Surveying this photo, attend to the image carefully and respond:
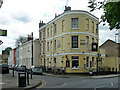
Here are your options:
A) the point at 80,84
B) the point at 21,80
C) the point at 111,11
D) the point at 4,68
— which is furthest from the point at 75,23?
the point at 111,11

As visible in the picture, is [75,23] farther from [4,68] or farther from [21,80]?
[21,80]

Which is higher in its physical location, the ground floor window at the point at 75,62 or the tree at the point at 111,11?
the tree at the point at 111,11

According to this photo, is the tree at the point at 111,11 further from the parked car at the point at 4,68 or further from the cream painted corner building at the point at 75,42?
the parked car at the point at 4,68

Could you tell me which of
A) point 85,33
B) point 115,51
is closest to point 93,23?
point 85,33

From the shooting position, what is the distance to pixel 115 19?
12.7 m

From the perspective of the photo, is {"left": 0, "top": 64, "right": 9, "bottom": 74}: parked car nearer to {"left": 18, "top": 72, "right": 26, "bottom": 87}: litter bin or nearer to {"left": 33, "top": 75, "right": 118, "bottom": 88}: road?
{"left": 33, "top": 75, "right": 118, "bottom": 88}: road

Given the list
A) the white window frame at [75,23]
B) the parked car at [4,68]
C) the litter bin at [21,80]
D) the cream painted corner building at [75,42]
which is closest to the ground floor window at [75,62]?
the cream painted corner building at [75,42]

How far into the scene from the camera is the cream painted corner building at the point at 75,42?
35.2 meters

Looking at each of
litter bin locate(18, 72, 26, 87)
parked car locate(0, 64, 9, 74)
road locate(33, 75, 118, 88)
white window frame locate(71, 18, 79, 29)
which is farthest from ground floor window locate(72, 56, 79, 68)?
litter bin locate(18, 72, 26, 87)

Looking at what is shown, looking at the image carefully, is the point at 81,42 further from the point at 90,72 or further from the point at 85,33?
the point at 90,72

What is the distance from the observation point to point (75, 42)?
35.9 metres

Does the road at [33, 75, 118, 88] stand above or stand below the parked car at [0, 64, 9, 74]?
below

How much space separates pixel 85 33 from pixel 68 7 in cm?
722

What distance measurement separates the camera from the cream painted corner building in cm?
3525
